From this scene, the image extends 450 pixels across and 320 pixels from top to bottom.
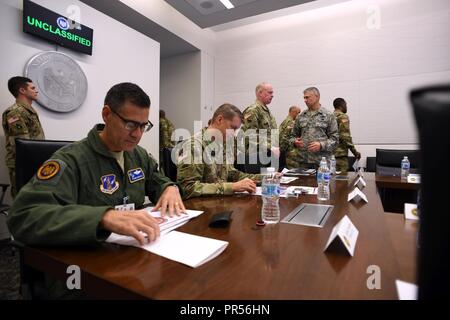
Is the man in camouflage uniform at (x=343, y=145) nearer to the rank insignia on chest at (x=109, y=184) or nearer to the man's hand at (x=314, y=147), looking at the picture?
the man's hand at (x=314, y=147)

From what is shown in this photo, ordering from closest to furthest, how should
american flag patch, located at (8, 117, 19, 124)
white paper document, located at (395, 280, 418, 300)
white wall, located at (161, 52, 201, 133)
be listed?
white paper document, located at (395, 280, 418, 300) → american flag patch, located at (8, 117, 19, 124) → white wall, located at (161, 52, 201, 133)

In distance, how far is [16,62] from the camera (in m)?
2.46

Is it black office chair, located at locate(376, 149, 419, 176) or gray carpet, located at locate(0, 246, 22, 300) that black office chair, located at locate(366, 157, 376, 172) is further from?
gray carpet, located at locate(0, 246, 22, 300)

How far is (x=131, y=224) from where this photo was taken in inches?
26.2

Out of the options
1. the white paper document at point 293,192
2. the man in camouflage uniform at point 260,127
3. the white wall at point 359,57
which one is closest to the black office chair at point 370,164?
the white wall at point 359,57

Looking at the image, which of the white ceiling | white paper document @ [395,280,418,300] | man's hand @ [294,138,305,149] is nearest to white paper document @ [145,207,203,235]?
white paper document @ [395,280,418,300]

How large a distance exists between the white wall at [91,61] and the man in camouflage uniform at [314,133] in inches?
90.6

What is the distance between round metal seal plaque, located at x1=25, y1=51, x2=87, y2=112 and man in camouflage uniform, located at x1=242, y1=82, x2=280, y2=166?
192cm

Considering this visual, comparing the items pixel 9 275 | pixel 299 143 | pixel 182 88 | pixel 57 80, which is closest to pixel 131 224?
pixel 9 275

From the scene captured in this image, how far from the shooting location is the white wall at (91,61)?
2.42 m

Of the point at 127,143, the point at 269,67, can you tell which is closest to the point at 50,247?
the point at 127,143

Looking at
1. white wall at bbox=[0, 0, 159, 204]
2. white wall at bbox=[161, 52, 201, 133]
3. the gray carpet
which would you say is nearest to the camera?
the gray carpet

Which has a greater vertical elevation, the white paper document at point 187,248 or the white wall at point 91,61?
the white wall at point 91,61

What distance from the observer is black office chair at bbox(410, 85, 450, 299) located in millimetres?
232
